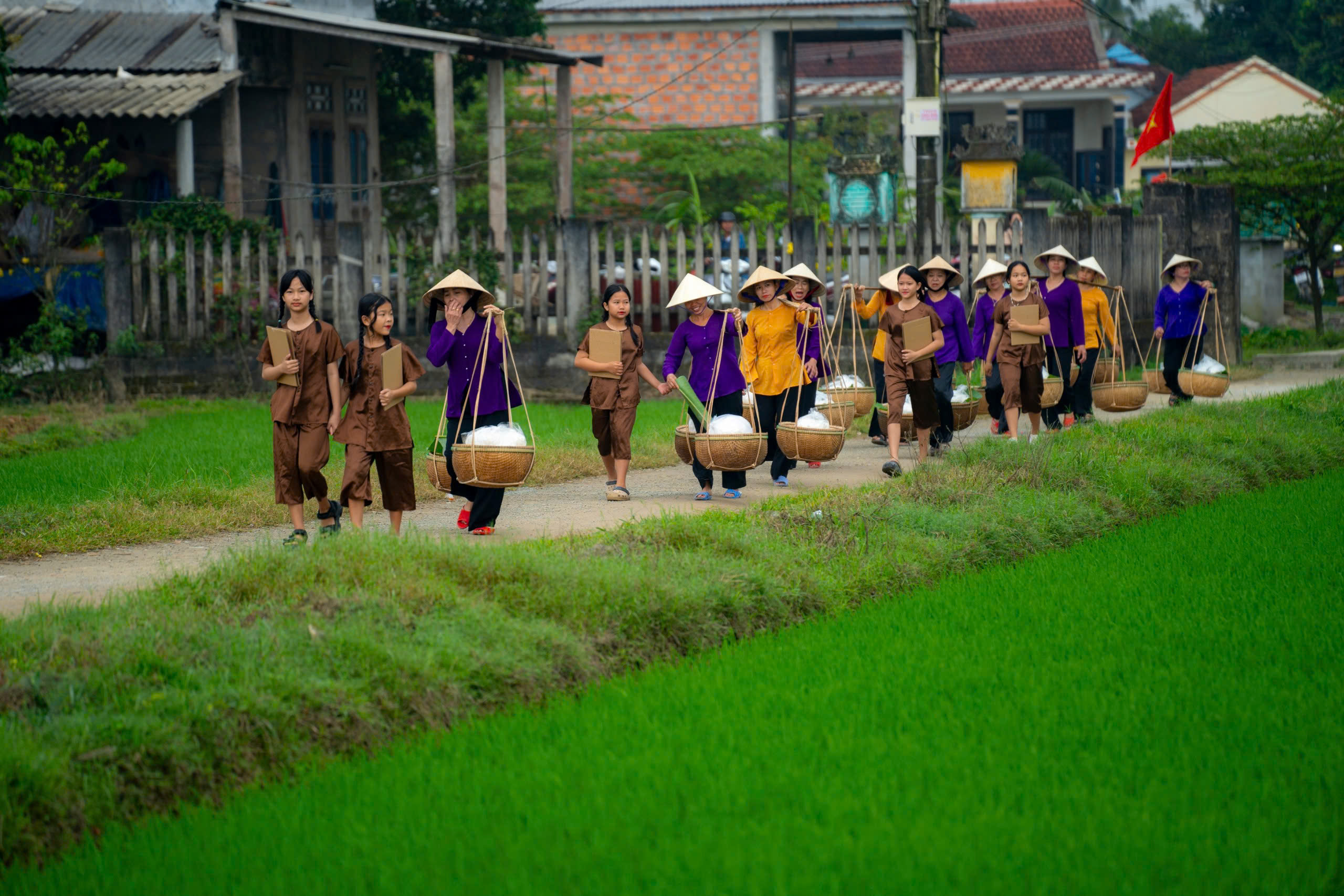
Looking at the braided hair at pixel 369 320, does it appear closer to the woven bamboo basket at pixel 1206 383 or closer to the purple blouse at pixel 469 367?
the purple blouse at pixel 469 367

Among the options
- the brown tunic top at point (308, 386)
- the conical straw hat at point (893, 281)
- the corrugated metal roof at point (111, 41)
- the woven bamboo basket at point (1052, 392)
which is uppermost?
the corrugated metal roof at point (111, 41)

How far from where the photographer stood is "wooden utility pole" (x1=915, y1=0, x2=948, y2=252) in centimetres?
1712

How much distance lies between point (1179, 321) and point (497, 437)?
28.0 ft

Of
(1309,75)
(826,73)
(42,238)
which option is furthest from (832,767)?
(1309,75)

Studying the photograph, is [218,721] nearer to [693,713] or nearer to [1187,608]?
[693,713]

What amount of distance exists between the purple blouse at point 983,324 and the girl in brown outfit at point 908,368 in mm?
1832

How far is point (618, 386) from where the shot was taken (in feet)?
34.8

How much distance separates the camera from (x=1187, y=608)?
6816 mm

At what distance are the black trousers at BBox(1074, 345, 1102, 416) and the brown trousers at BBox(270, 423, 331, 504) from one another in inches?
321

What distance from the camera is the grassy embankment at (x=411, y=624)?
4.76 m

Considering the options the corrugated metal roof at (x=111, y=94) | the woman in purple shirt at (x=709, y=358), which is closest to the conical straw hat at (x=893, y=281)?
the woman in purple shirt at (x=709, y=358)

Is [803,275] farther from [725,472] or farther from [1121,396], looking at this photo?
[1121,396]

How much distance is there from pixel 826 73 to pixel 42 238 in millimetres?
25764

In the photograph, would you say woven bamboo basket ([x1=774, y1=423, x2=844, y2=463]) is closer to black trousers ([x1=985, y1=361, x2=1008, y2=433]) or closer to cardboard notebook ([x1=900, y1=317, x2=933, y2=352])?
cardboard notebook ([x1=900, y1=317, x2=933, y2=352])
